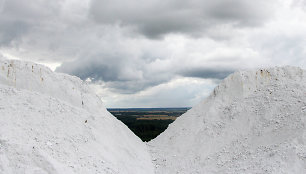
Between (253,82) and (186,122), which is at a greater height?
(253,82)

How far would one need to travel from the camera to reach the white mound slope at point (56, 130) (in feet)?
47.4

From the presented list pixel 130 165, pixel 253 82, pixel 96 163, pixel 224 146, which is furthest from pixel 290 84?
pixel 96 163

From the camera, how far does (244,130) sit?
23.7 m

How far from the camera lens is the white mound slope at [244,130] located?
18.6 metres

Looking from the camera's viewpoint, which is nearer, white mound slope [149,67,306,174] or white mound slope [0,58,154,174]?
white mound slope [0,58,154,174]

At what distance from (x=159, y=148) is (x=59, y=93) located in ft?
35.9

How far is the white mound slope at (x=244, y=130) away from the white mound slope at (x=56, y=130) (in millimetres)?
3523

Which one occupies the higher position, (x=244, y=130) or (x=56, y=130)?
(x=56, y=130)

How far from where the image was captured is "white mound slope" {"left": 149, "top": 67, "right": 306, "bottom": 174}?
18.6 metres

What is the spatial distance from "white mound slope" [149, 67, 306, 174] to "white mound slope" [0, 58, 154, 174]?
11.6ft

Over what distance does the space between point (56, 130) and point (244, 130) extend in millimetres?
15778

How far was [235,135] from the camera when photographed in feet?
77.5

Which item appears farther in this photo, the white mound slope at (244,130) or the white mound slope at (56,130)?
the white mound slope at (244,130)

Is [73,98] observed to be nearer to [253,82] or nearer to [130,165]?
[130,165]
